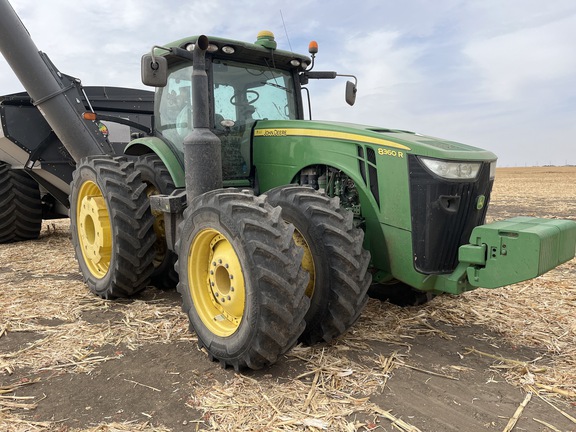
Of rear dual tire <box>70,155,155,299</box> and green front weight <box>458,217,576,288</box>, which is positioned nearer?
green front weight <box>458,217,576,288</box>

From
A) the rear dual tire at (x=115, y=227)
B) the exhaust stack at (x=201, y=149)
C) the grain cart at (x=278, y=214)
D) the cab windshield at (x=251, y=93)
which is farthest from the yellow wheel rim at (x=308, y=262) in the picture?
the rear dual tire at (x=115, y=227)

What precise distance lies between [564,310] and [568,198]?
14.8 meters

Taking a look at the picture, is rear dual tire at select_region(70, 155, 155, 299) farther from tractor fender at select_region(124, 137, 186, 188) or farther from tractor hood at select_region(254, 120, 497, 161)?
tractor hood at select_region(254, 120, 497, 161)

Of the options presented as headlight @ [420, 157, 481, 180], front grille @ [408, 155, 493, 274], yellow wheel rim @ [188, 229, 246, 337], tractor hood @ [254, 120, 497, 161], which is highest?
tractor hood @ [254, 120, 497, 161]

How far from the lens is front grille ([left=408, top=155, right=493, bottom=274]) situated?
11.2 feet

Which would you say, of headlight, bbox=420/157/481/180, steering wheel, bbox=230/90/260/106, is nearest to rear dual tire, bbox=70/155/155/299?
steering wheel, bbox=230/90/260/106

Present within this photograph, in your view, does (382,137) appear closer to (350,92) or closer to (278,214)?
(278,214)

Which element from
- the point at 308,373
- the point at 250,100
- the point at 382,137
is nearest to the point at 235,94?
the point at 250,100

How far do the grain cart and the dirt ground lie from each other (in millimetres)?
256

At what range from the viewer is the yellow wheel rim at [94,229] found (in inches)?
189

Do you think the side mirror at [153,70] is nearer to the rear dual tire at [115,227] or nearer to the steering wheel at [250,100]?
the steering wheel at [250,100]

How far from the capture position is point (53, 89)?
627 centimetres

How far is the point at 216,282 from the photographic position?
342 centimetres

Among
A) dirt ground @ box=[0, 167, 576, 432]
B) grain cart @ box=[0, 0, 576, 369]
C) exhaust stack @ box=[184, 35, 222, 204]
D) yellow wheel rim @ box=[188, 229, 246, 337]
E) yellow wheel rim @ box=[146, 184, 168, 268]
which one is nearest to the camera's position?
dirt ground @ box=[0, 167, 576, 432]
